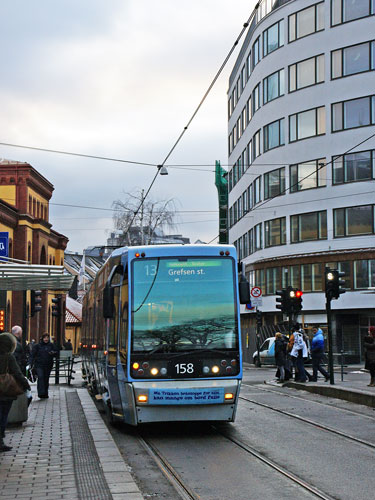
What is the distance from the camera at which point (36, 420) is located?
50.4 feet

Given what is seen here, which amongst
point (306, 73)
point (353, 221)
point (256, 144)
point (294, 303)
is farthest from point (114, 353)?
point (256, 144)

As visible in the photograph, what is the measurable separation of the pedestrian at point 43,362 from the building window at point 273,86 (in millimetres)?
34250

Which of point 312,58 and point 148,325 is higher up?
point 312,58

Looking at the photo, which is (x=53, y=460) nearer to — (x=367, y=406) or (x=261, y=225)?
(x=367, y=406)

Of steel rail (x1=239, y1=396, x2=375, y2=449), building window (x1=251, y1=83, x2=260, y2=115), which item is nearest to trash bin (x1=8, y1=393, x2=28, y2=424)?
steel rail (x1=239, y1=396, x2=375, y2=449)

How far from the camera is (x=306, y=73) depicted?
5053 cm

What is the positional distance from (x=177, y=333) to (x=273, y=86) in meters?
42.1

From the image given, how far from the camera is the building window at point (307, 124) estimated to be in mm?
49594

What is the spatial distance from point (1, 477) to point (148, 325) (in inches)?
171

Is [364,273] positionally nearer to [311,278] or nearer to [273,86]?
[311,278]

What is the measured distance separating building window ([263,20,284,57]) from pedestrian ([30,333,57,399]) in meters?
35.4

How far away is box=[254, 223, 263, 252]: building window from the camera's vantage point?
55000 mm

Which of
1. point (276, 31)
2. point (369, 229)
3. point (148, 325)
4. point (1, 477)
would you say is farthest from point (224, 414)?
point (276, 31)

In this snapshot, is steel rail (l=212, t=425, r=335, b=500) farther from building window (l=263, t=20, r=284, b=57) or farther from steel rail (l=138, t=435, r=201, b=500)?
building window (l=263, t=20, r=284, b=57)
